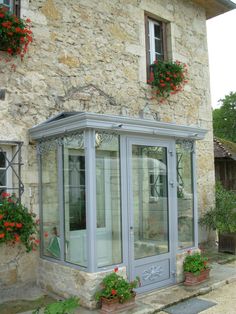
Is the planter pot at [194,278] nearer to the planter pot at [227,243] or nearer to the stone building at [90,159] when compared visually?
the stone building at [90,159]

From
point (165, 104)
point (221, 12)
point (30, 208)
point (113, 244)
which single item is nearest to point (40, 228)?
point (30, 208)

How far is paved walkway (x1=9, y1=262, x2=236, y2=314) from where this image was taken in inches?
178

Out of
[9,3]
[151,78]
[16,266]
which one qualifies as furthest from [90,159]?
[151,78]

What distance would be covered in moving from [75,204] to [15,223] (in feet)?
2.68

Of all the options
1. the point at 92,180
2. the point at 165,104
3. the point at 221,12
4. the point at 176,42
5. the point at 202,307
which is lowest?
the point at 202,307

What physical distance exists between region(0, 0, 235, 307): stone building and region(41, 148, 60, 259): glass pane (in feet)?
0.05

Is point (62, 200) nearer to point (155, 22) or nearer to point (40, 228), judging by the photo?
point (40, 228)

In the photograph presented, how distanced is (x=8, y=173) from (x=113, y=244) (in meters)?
1.85

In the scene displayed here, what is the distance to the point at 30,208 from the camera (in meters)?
5.29

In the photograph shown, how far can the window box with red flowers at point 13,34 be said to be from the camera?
493cm

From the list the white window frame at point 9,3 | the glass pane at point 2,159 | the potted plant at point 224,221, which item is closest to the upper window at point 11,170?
the glass pane at point 2,159

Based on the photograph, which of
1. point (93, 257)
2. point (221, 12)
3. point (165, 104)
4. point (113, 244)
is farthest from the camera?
point (221, 12)

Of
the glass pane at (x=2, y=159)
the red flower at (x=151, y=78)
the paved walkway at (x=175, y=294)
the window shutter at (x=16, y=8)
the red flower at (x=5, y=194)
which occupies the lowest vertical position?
the paved walkway at (x=175, y=294)

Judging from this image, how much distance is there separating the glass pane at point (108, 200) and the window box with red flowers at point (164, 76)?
263 centimetres
